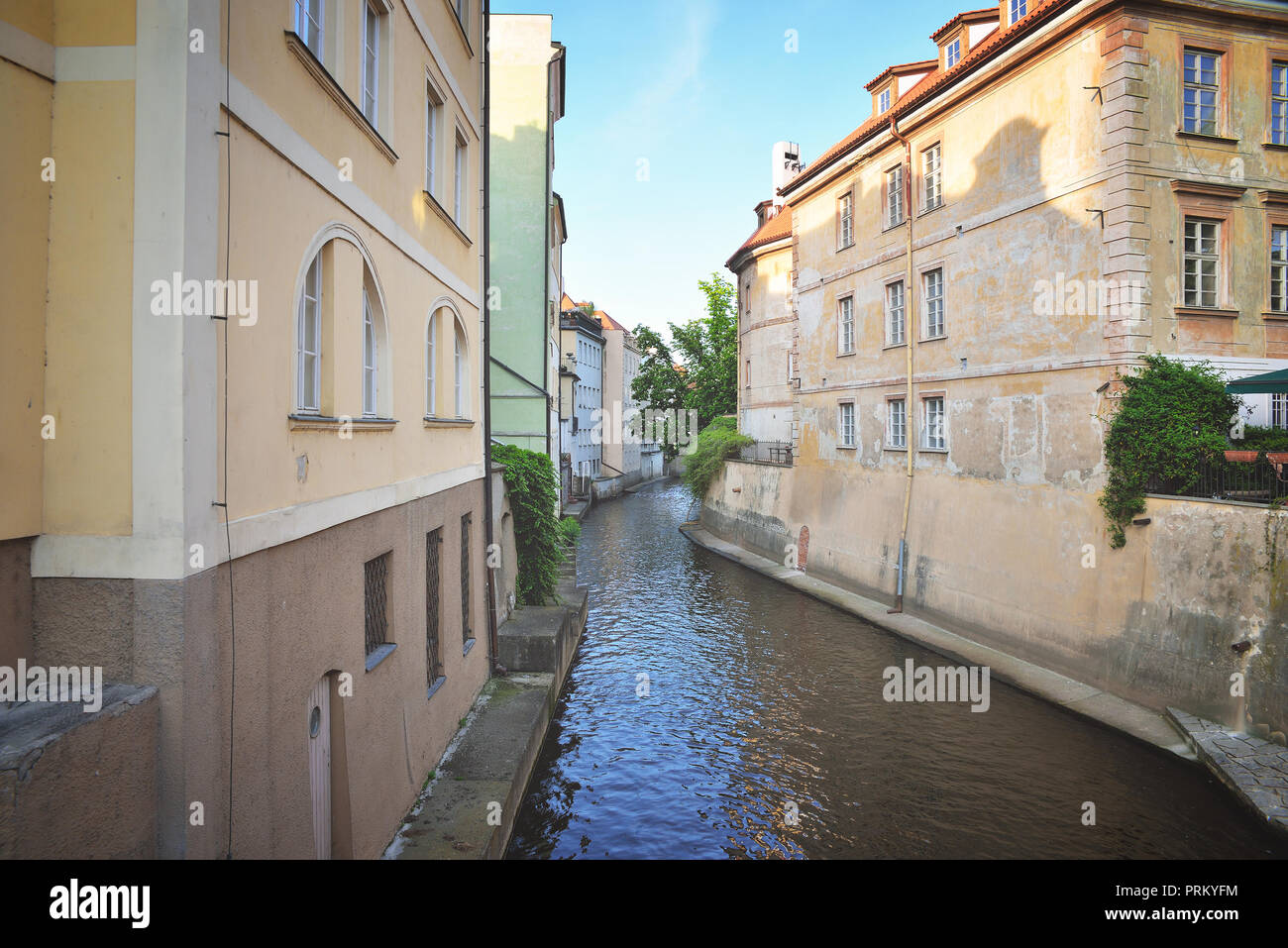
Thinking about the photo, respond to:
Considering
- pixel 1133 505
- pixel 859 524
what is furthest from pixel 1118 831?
pixel 859 524

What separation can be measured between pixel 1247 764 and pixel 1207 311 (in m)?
7.63

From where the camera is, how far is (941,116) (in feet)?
58.3

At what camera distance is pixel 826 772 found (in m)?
10.8

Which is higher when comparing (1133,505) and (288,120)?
(288,120)

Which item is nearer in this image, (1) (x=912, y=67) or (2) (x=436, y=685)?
(2) (x=436, y=685)

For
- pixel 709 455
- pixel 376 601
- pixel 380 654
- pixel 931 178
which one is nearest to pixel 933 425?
pixel 931 178

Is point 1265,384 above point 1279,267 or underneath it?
underneath

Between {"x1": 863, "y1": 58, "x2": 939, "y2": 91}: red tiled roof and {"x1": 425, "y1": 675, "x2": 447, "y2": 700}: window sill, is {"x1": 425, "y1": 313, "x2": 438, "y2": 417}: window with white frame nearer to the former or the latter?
{"x1": 425, "y1": 675, "x2": 447, "y2": 700}: window sill

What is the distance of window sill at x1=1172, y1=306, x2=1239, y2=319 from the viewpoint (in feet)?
43.0

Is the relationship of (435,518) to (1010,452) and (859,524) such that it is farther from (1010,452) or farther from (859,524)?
(859,524)

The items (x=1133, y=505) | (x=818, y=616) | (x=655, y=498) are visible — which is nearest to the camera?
(x=1133, y=505)

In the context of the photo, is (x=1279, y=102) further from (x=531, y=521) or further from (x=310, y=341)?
(x=310, y=341)

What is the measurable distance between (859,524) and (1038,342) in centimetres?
765

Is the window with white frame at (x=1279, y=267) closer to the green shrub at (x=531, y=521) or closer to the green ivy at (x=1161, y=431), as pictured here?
the green ivy at (x=1161, y=431)
